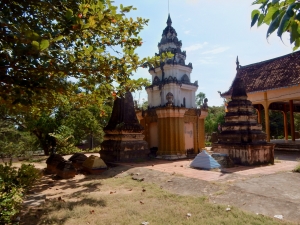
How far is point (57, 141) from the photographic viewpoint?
696 inches

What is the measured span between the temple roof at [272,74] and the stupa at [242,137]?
5.10 metres

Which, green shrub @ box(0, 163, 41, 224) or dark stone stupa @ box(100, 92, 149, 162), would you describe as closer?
green shrub @ box(0, 163, 41, 224)

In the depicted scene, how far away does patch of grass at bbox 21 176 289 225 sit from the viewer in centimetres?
440

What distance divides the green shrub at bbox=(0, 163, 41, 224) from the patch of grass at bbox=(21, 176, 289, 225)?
64cm

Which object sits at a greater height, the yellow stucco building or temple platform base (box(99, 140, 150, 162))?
the yellow stucco building

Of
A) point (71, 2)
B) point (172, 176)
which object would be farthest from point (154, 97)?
point (71, 2)

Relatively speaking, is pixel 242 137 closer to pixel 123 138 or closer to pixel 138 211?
pixel 123 138

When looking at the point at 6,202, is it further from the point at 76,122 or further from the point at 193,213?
the point at 76,122

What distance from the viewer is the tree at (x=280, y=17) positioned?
1.52 m

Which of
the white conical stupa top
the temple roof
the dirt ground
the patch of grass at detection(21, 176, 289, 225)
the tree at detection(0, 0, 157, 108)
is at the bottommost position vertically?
the patch of grass at detection(21, 176, 289, 225)

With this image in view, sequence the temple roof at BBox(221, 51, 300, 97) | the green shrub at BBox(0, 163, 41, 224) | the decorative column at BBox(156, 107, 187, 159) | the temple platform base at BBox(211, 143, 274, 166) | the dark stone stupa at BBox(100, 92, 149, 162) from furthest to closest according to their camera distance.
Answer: the temple roof at BBox(221, 51, 300, 97) → the decorative column at BBox(156, 107, 187, 159) → the dark stone stupa at BBox(100, 92, 149, 162) → the temple platform base at BBox(211, 143, 274, 166) → the green shrub at BBox(0, 163, 41, 224)

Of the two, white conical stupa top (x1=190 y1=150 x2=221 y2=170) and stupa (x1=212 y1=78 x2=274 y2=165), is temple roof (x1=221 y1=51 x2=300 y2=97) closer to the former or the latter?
stupa (x1=212 y1=78 x2=274 y2=165)

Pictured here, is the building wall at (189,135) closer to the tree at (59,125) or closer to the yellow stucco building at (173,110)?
the yellow stucco building at (173,110)

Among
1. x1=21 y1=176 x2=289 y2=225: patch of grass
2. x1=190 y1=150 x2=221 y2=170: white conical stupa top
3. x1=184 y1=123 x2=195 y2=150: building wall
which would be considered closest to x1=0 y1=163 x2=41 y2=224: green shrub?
x1=21 y1=176 x2=289 y2=225: patch of grass
